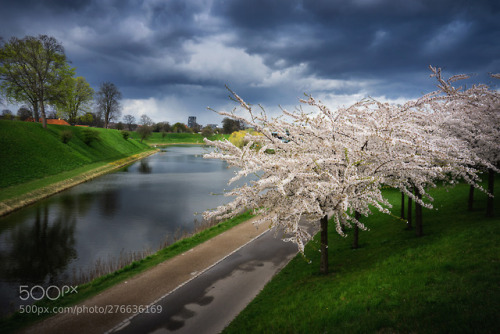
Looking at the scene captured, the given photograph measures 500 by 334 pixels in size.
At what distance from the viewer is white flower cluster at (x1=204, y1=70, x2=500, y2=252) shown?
24.5ft

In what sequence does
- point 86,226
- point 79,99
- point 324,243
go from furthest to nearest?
point 79,99 → point 86,226 → point 324,243

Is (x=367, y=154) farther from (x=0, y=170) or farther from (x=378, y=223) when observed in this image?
(x=0, y=170)

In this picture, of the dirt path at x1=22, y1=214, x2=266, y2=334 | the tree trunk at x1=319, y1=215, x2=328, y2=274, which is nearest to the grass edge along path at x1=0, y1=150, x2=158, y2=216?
the dirt path at x1=22, y1=214, x2=266, y2=334

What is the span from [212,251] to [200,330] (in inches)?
254

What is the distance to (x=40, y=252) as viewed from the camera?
625 inches

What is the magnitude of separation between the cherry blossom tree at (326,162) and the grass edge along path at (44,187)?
77.9 feet

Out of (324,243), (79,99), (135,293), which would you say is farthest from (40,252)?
(79,99)

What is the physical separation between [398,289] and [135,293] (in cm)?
943

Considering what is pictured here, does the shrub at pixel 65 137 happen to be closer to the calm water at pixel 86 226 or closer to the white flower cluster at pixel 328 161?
the calm water at pixel 86 226

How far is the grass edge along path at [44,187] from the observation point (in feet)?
76.6

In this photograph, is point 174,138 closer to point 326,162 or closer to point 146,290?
point 146,290

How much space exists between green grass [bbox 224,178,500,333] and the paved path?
2.57 m

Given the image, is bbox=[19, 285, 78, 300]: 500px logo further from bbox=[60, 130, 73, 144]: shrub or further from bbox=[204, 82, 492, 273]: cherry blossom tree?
bbox=[60, 130, 73, 144]: shrub

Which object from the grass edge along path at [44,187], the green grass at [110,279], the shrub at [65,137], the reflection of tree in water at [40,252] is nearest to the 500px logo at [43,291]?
the green grass at [110,279]
